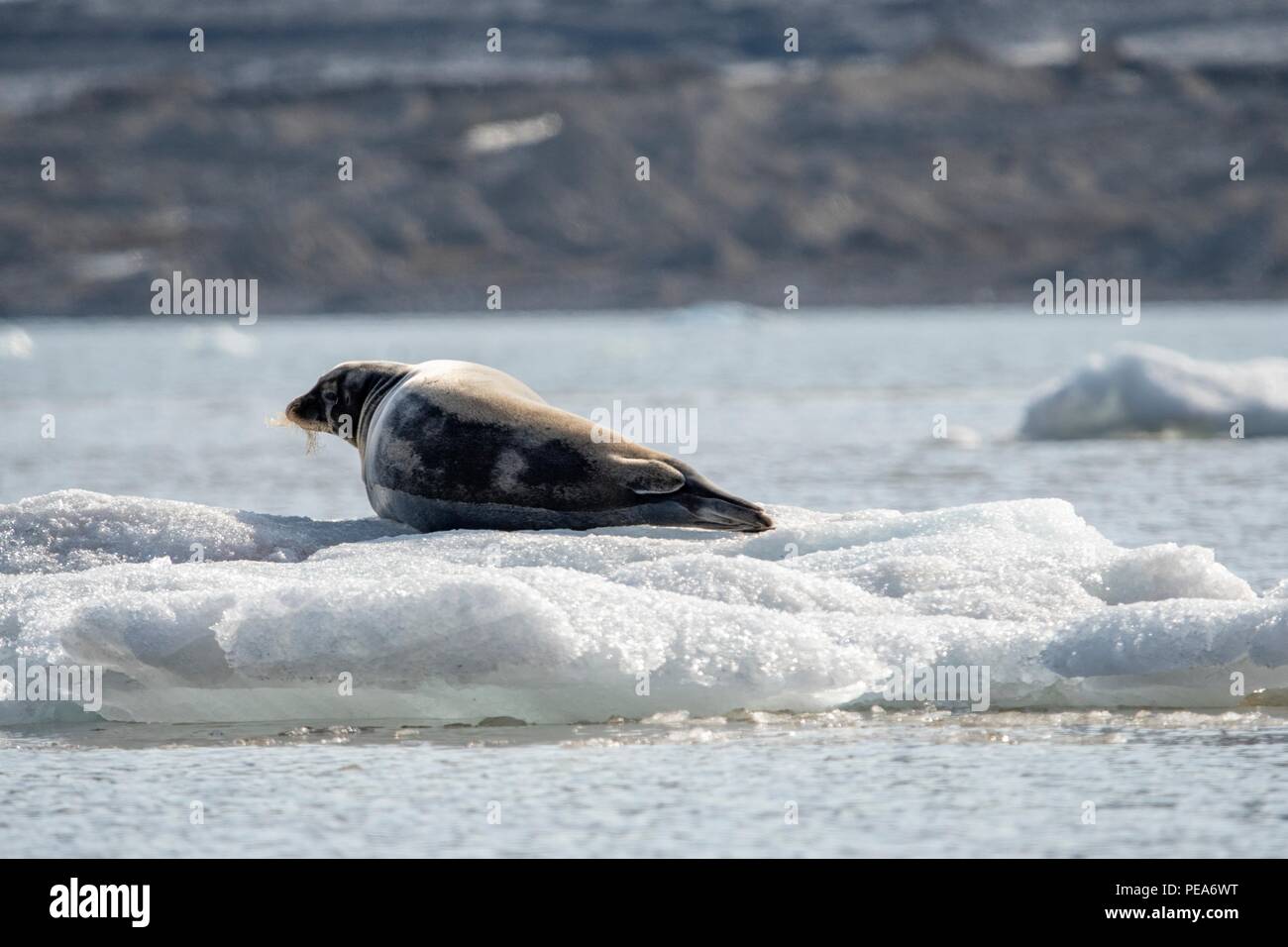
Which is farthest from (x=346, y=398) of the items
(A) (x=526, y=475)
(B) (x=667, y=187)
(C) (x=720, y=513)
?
(B) (x=667, y=187)

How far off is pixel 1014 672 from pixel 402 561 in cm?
211

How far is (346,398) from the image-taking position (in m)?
8.73

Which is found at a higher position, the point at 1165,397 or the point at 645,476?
the point at 1165,397

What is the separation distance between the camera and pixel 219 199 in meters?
99.1

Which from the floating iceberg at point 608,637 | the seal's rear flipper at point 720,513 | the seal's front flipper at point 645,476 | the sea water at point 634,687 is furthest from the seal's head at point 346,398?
the floating iceberg at point 608,637

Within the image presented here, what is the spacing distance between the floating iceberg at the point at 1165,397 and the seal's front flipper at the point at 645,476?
9741 mm

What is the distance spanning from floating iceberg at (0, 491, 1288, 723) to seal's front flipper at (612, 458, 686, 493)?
83cm

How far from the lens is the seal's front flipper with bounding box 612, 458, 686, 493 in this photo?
Answer: 26.0 feet

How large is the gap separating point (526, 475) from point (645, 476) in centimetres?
45

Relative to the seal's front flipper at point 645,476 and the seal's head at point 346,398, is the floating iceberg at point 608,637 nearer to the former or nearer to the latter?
the seal's front flipper at point 645,476

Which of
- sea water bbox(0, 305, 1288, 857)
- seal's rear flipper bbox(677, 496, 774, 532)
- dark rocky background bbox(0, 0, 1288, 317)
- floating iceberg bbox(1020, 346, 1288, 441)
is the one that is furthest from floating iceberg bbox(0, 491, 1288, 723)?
dark rocky background bbox(0, 0, 1288, 317)

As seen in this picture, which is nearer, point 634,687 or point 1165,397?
point 634,687

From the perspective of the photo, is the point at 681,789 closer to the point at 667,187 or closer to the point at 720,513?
the point at 720,513
